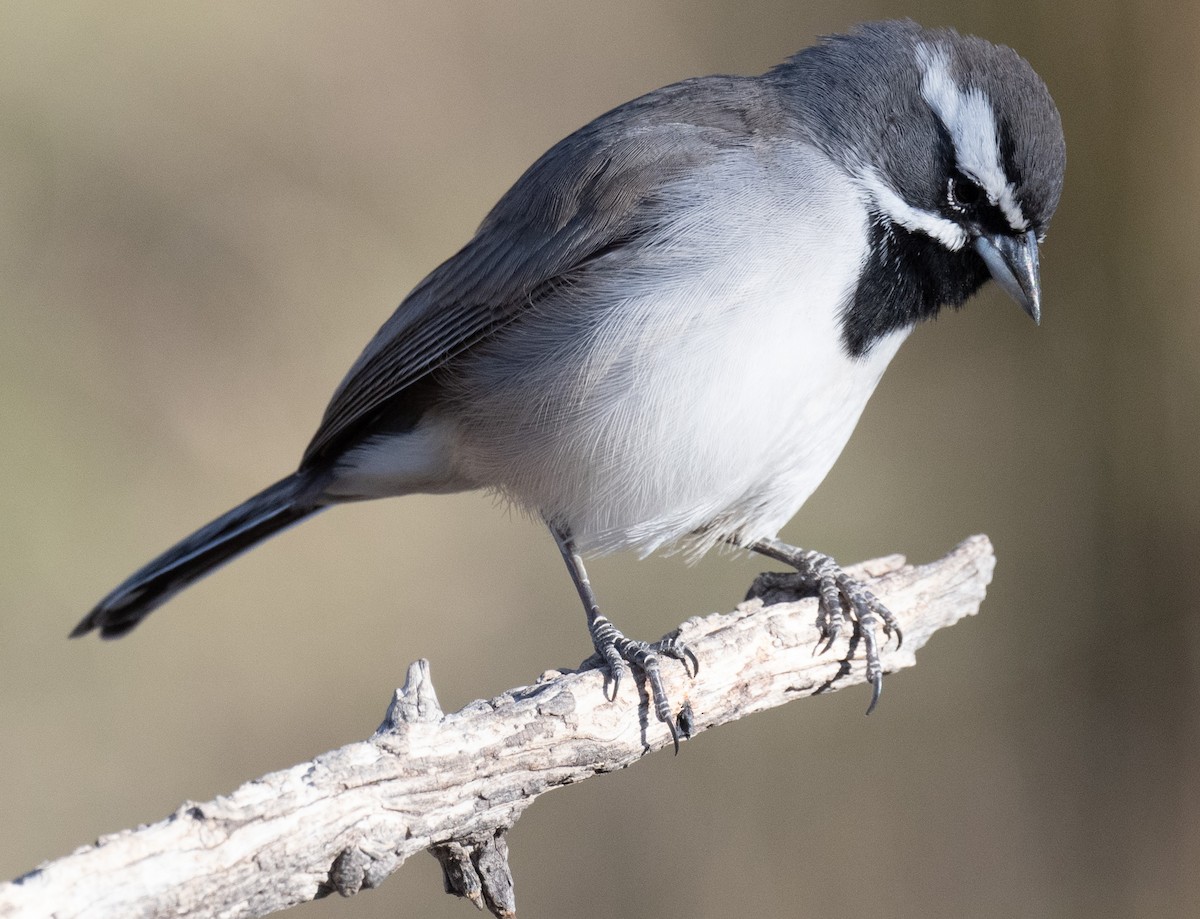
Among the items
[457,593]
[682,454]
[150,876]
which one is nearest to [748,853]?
[457,593]

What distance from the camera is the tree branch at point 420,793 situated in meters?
2.62

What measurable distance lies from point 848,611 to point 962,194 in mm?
1344

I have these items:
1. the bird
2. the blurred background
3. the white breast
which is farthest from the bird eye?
the blurred background

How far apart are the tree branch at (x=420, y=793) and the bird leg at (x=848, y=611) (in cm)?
6

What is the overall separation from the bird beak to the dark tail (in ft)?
8.10

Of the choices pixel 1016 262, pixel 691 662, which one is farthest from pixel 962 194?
pixel 691 662

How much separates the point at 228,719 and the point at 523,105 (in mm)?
3537

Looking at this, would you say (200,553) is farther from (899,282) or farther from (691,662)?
(899,282)

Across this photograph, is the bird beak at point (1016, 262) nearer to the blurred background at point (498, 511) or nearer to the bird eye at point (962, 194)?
the bird eye at point (962, 194)

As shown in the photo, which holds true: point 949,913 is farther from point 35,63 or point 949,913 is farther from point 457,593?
point 35,63

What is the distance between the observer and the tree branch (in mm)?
2625

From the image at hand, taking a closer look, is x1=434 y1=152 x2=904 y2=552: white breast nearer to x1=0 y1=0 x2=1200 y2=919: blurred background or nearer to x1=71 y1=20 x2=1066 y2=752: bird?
x1=71 y1=20 x2=1066 y2=752: bird

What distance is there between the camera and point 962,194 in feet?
13.0

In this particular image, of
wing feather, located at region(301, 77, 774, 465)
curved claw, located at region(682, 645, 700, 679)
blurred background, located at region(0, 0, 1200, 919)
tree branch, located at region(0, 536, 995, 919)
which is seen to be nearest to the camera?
tree branch, located at region(0, 536, 995, 919)
